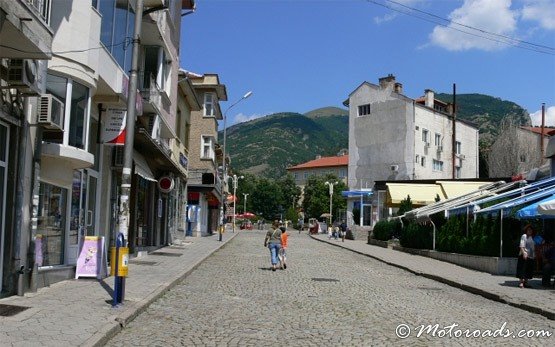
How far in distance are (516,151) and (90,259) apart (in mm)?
56656

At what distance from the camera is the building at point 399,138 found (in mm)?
64062

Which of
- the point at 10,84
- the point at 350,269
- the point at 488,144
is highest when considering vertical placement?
the point at 488,144

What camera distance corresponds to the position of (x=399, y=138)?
6444 centimetres

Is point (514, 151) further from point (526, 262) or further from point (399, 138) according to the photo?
point (526, 262)

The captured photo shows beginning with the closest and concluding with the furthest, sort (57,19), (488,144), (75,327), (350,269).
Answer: (75,327)
(57,19)
(350,269)
(488,144)

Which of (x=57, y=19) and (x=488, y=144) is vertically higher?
(x=488, y=144)

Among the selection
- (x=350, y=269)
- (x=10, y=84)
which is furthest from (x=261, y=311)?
(x=350, y=269)

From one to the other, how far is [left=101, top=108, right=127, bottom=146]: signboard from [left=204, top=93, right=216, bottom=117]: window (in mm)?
32725

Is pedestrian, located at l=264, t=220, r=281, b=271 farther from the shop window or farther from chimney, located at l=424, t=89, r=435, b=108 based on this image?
chimney, located at l=424, t=89, r=435, b=108

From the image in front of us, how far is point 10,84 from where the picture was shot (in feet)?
32.6

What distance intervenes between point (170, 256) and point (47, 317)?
46.7ft

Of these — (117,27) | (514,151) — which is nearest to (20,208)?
(117,27)

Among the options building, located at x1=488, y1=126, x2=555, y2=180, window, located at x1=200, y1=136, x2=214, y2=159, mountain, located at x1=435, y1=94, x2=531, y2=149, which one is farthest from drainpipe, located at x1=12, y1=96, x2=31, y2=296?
mountain, located at x1=435, y1=94, x2=531, y2=149

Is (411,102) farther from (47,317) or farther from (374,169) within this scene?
(47,317)
